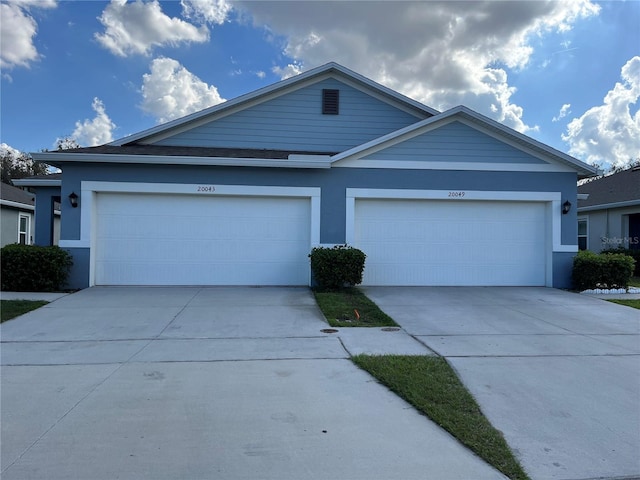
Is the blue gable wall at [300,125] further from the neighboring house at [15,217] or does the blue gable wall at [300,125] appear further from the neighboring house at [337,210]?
the neighboring house at [15,217]

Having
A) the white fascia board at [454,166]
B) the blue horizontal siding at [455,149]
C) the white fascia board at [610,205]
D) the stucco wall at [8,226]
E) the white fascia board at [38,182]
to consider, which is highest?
the blue horizontal siding at [455,149]

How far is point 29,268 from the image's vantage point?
31.5 ft

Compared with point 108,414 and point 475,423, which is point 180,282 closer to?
point 108,414

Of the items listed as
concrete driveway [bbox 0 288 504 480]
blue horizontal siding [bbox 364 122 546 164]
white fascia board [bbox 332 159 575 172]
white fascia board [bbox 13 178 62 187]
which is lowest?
concrete driveway [bbox 0 288 504 480]

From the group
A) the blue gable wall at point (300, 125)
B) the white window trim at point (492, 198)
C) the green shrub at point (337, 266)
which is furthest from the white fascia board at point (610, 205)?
the green shrub at point (337, 266)

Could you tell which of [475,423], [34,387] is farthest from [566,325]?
[34,387]

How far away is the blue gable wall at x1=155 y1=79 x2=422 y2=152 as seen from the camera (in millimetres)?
13250

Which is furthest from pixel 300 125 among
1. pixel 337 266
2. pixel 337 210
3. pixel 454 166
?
pixel 337 266

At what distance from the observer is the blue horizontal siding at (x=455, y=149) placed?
11148 millimetres

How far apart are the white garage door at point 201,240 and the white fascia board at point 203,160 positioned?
2.90 feet

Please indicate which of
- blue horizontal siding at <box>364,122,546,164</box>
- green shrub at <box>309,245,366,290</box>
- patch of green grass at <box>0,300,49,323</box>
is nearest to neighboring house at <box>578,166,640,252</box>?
blue horizontal siding at <box>364,122,546,164</box>

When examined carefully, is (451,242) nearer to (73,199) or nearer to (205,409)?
(205,409)

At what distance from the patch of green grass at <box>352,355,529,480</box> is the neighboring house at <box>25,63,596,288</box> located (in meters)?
6.07

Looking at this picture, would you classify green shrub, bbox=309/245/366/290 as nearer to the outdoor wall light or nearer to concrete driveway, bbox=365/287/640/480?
concrete driveway, bbox=365/287/640/480
